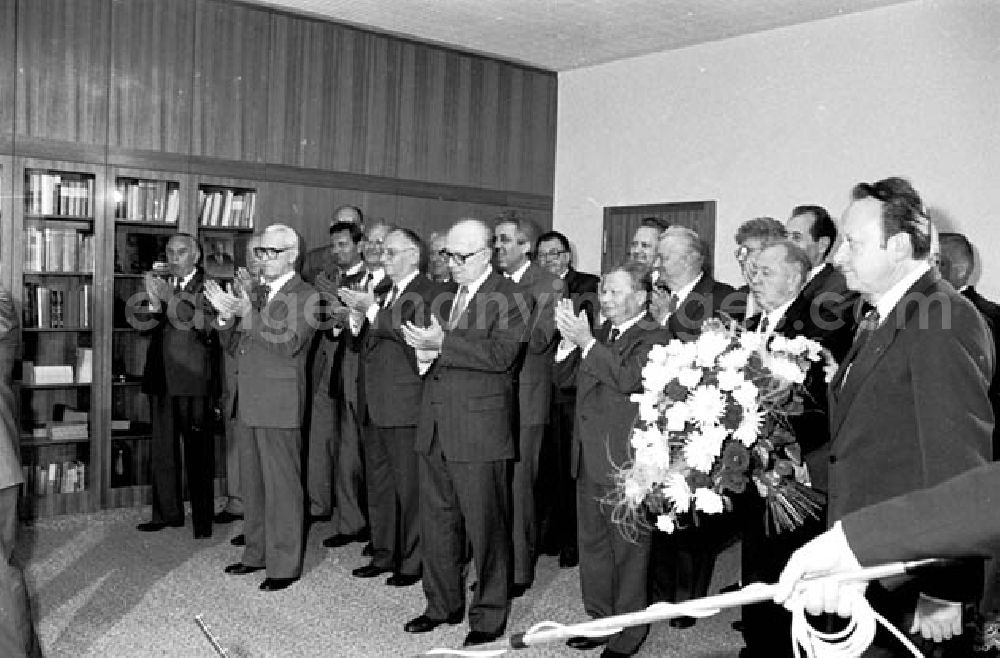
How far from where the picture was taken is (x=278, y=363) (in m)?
5.27

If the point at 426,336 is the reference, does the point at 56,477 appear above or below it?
below

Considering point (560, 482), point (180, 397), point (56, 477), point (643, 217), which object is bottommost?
point (56, 477)

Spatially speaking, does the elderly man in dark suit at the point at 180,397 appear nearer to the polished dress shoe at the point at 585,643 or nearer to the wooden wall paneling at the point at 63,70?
the wooden wall paneling at the point at 63,70

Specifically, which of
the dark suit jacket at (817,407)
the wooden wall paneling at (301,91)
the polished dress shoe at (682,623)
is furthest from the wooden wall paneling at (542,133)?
the dark suit jacket at (817,407)

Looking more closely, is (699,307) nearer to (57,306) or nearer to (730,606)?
(730,606)

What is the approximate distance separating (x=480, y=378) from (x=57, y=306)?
12.4 feet

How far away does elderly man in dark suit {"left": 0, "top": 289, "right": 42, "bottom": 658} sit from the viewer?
334cm

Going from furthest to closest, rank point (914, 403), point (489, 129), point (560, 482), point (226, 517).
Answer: point (489, 129), point (226, 517), point (560, 482), point (914, 403)

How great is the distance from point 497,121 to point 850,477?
724 centimetres

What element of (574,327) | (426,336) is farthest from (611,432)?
(426,336)

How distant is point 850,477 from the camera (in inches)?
102

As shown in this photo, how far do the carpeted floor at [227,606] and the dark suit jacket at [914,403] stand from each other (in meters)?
2.13

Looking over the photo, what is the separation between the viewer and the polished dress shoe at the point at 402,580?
209 inches

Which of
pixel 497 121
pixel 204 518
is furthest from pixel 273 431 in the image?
pixel 497 121
